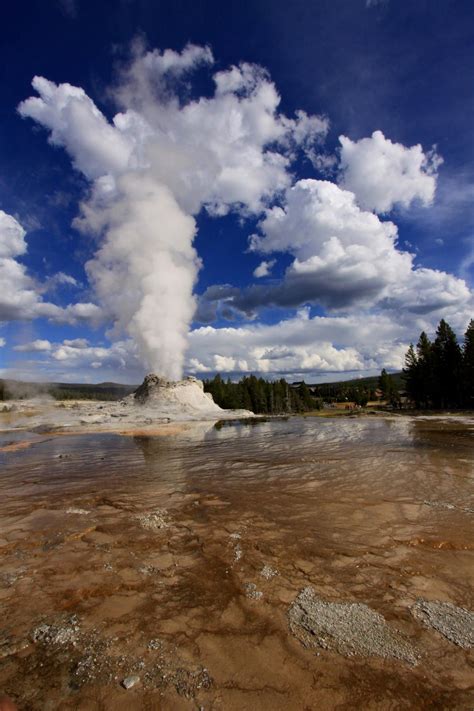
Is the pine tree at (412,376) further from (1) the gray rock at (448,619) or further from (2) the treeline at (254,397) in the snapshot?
(1) the gray rock at (448,619)

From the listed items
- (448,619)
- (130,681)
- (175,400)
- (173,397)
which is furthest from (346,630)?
(173,397)

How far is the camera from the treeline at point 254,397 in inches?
3088

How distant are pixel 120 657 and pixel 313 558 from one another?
10.7 feet

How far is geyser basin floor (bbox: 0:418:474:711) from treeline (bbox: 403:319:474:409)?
44.1 m

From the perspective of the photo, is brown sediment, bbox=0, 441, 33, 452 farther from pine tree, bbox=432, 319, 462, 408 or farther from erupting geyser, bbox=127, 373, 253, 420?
pine tree, bbox=432, 319, 462, 408

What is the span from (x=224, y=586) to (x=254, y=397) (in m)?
→ 76.5

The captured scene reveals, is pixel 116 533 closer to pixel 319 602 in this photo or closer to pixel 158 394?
pixel 319 602

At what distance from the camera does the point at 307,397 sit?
316ft

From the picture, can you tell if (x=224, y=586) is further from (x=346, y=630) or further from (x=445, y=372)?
(x=445, y=372)

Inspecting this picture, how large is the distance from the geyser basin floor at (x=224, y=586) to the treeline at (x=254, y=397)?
66926 millimetres

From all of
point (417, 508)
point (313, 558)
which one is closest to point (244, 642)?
point (313, 558)

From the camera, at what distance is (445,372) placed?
52.2m

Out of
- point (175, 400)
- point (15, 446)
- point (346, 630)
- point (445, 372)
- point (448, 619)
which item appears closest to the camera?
point (346, 630)

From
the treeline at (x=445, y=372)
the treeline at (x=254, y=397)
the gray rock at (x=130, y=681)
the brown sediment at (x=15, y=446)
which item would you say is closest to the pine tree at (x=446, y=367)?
the treeline at (x=445, y=372)
